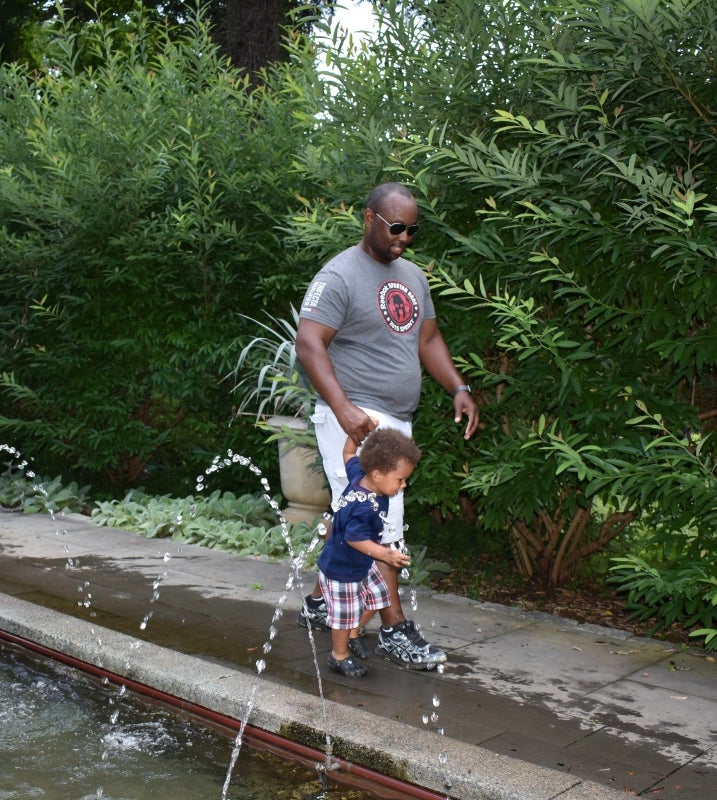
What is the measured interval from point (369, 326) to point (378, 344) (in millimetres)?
92

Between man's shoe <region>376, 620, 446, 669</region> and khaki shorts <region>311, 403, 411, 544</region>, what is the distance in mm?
A: 397

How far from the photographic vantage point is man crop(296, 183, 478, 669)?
4.56 m

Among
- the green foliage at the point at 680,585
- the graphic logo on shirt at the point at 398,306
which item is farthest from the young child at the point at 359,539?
the green foliage at the point at 680,585

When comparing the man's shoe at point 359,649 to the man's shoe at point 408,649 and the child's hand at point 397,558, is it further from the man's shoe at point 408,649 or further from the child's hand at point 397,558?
the child's hand at point 397,558

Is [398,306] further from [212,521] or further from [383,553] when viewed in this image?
[212,521]

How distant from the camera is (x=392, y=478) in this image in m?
4.30

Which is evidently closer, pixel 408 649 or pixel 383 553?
pixel 383 553

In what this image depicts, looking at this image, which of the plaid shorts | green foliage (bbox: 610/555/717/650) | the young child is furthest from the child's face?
green foliage (bbox: 610/555/717/650)

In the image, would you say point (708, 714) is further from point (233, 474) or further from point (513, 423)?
point (233, 474)

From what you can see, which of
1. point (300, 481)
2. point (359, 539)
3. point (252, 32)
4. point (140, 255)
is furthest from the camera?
point (252, 32)

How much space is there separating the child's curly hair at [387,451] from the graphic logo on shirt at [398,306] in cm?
62

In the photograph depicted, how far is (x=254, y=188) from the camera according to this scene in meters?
8.56

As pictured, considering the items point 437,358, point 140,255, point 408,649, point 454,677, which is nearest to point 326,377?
point 437,358

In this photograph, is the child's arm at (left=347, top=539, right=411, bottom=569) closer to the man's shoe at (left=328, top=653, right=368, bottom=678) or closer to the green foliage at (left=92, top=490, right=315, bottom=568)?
the man's shoe at (left=328, top=653, right=368, bottom=678)
